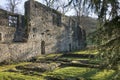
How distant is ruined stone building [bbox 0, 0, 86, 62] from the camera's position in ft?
64.6

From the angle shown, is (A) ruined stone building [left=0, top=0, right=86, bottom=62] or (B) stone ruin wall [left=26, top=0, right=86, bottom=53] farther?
(B) stone ruin wall [left=26, top=0, right=86, bottom=53]

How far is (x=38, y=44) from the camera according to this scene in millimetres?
23281

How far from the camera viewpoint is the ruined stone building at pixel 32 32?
1969 centimetres

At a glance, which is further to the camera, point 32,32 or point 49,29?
point 49,29

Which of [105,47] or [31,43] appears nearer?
[105,47]

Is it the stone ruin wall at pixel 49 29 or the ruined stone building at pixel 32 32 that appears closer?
the ruined stone building at pixel 32 32

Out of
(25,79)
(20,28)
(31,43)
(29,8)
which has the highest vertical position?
(29,8)

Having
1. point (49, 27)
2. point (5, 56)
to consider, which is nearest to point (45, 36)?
point (49, 27)

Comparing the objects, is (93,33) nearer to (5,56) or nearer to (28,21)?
(5,56)

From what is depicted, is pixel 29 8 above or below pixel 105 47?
above

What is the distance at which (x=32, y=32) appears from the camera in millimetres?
22391

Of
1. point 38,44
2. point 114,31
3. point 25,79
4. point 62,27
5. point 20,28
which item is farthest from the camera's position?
point 62,27

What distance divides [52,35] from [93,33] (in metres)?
20.4

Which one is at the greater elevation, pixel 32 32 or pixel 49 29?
pixel 49 29
